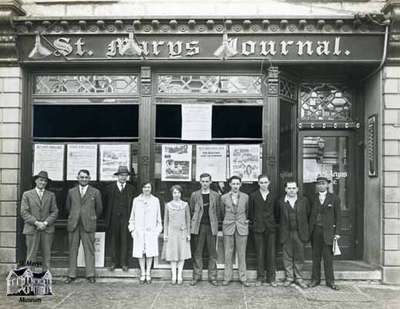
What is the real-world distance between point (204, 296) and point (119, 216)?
232 cm

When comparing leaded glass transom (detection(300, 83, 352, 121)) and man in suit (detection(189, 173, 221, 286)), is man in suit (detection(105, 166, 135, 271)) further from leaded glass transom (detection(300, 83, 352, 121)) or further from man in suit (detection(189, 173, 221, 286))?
leaded glass transom (detection(300, 83, 352, 121))

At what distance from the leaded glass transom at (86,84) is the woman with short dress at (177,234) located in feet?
7.63

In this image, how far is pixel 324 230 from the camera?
9.49 meters

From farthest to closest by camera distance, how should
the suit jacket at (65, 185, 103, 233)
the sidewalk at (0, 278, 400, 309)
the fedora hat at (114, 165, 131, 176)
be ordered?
the fedora hat at (114, 165, 131, 176) < the suit jacket at (65, 185, 103, 233) < the sidewalk at (0, 278, 400, 309)

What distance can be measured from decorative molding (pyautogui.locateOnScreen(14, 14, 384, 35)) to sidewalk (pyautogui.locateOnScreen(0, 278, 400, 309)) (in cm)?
460

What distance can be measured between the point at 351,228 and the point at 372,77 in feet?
10.0

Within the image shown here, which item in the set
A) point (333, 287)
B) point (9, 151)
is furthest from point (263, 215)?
point (9, 151)

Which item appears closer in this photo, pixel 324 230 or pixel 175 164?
pixel 324 230

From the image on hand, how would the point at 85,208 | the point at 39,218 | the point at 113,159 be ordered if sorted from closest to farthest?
Result: the point at 39,218 → the point at 85,208 → the point at 113,159

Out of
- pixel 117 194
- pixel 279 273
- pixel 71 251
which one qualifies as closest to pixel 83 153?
pixel 117 194

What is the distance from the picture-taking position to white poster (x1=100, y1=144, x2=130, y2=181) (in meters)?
10.4

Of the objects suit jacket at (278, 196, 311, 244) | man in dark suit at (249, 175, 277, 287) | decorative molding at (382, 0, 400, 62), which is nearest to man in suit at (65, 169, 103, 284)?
man in dark suit at (249, 175, 277, 287)

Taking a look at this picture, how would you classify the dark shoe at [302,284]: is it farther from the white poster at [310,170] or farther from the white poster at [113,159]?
the white poster at [113,159]

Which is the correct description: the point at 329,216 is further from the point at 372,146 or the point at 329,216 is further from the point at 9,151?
the point at 9,151
